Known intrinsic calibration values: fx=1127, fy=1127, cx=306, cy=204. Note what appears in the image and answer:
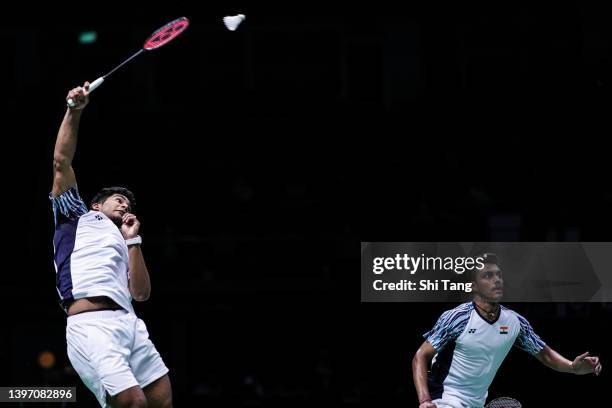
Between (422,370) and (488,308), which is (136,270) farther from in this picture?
(488,308)

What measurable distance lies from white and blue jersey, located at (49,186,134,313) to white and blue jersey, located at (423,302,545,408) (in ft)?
7.89

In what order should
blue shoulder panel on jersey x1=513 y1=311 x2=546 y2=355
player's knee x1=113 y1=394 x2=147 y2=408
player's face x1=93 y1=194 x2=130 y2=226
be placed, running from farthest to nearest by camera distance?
blue shoulder panel on jersey x1=513 y1=311 x2=546 y2=355, player's face x1=93 y1=194 x2=130 y2=226, player's knee x1=113 y1=394 x2=147 y2=408

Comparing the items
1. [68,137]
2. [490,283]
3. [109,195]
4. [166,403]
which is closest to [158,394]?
[166,403]

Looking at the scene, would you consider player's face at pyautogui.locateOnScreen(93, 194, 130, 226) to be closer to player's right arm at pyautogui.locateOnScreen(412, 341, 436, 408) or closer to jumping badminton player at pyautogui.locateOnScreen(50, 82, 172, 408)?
jumping badminton player at pyautogui.locateOnScreen(50, 82, 172, 408)

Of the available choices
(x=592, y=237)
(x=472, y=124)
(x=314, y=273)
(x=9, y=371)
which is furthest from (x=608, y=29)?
(x=9, y=371)

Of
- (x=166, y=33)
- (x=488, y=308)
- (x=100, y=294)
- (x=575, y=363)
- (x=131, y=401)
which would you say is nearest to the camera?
(x=131, y=401)

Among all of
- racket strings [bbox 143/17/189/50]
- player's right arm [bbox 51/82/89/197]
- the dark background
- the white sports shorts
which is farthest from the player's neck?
the dark background

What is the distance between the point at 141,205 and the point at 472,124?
5.07 m

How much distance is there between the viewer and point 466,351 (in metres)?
8.12

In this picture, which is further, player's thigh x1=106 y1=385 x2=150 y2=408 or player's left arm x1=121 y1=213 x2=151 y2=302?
player's left arm x1=121 y1=213 x2=151 y2=302

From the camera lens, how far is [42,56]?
18.5 metres

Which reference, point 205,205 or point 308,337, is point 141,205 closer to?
point 205,205

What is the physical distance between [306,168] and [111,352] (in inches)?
429

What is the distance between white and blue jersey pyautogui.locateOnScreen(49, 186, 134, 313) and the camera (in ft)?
21.9
